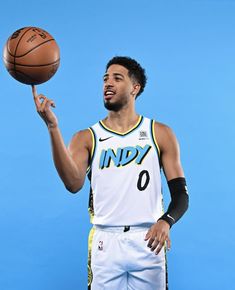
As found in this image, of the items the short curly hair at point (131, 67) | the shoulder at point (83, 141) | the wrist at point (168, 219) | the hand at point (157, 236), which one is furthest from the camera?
the short curly hair at point (131, 67)

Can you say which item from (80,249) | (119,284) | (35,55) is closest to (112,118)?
(35,55)

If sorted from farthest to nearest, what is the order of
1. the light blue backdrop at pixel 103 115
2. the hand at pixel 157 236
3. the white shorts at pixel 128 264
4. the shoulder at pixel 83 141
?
the light blue backdrop at pixel 103 115, the shoulder at pixel 83 141, the white shorts at pixel 128 264, the hand at pixel 157 236

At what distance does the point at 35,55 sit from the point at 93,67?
5.54 ft

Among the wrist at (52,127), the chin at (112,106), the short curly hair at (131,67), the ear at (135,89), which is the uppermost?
the short curly hair at (131,67)

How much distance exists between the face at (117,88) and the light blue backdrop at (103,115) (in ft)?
3.94

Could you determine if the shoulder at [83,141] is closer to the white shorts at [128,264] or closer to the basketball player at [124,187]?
the basketball player at [124,187]

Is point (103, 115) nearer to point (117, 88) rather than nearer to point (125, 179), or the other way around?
point (117, 88)

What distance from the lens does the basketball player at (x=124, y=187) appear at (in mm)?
2207

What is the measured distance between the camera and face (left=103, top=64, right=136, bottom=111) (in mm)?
2383

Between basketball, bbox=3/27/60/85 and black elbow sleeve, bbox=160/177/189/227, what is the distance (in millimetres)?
629

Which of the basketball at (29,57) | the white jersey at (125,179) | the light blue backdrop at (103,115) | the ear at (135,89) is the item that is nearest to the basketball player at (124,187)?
the white jersey at (125,179)

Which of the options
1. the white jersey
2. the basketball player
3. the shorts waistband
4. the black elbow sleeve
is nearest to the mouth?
the basketball player

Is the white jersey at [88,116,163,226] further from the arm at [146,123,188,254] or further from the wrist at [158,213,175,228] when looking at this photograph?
the wrist at [158,213,175,228]

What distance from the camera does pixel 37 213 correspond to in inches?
140
